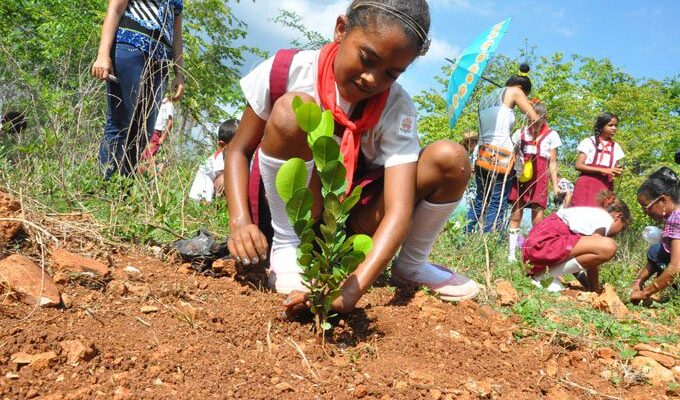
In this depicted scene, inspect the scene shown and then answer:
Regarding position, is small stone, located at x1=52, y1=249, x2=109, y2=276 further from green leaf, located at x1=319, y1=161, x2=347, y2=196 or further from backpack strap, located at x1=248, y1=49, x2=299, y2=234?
green leaf, located at x1=319, y1=161, x2=347, y2=196

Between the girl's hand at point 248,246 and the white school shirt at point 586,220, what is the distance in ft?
9.00

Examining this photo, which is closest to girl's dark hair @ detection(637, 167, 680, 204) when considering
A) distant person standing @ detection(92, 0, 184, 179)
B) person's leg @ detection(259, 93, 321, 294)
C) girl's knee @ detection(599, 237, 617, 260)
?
girl's knee @ detection(599, 237, 617, 260)

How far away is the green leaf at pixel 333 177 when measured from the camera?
4.45 ft

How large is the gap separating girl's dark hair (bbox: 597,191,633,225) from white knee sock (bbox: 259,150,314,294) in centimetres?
318

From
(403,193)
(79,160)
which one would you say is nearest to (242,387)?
(403,193)

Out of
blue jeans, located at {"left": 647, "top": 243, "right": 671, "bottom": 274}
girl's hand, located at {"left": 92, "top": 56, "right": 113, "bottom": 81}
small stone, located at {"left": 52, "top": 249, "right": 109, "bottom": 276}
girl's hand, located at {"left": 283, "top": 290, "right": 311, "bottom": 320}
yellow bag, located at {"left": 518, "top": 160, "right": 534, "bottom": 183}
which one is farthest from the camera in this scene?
yellow bag, located at {"left": 518, "top": 160, "right": 534, "bottom": 183}

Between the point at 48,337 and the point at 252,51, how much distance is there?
41.3ft

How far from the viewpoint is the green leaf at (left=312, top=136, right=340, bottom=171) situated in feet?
4.40

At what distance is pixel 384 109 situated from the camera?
6.46 feet

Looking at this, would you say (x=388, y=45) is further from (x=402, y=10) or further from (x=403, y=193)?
(x=403, y=193)

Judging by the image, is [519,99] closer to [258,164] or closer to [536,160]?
[536,160]

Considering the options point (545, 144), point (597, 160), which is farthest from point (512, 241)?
point (597, 160)

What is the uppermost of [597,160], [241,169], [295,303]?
[597,160]

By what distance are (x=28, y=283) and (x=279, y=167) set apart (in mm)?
792
